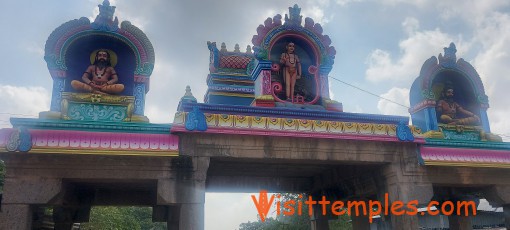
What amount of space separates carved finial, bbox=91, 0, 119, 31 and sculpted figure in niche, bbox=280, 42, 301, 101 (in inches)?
195

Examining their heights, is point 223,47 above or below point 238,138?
above

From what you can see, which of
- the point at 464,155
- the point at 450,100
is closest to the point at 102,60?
the point at 464,155

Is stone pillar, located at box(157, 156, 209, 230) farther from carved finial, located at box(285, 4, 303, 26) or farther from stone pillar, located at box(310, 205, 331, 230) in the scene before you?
stone pillar, located at box(310, 205, 331, 230)

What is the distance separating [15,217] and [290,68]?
26.6 ft

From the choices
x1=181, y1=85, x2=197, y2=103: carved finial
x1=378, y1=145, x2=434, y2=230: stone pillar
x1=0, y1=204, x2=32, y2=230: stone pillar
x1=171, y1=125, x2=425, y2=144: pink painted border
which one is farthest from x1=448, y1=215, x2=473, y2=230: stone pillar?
x1=0, y1=204, x2=32, y2=230: stone pillar

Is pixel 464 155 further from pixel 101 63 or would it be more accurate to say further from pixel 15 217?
pixel 15 217

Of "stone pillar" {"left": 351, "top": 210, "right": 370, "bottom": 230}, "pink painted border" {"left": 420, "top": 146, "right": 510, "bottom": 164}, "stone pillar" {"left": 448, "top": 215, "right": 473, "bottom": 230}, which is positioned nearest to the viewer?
"pink painted border" {"left": 420, "top": 146, "right": 510, "bottom": 164}

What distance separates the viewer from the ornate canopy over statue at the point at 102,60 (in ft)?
33.3

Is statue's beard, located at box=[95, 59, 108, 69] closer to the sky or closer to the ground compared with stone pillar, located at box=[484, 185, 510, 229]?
closer to the sky

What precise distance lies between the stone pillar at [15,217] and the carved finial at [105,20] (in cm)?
471

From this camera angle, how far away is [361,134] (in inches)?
433

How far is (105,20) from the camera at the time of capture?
1063 centimetres

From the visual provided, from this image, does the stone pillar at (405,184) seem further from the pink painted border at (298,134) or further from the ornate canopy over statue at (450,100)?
the ornate canopy over statue at (450,100)

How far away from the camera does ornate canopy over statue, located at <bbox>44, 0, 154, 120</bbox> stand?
10.1 metres
